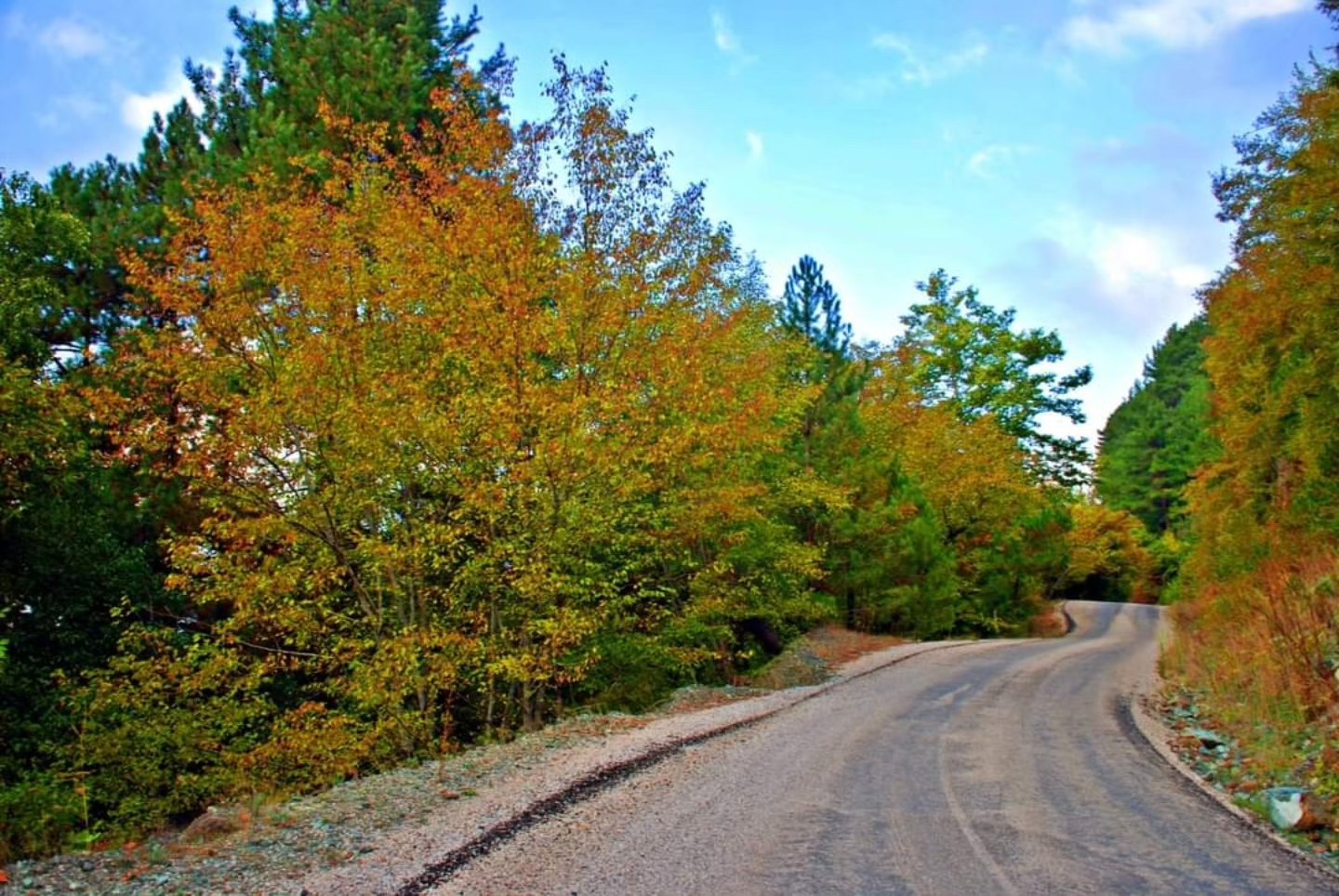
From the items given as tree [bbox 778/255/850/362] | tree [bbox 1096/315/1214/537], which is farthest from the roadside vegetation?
tree [bbox 1096/315/1214/537]

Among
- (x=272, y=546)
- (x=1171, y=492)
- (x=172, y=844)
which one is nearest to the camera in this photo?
(x=172, y=844)

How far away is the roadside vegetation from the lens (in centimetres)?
1035

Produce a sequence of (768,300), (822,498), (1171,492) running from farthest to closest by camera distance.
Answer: (1171,492), (768,300), (822,498)

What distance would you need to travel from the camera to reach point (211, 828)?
6.68 meters

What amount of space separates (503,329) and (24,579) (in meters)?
7.97

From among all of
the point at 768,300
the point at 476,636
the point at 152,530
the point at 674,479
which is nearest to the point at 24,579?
the point at 152,530

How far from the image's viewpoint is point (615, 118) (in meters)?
12.3

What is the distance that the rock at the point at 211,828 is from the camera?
21.5 feet

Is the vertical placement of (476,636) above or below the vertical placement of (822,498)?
below

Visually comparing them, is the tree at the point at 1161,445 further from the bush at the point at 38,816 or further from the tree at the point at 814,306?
the bush at the point at 38,816

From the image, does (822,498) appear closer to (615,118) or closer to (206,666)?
(615,118)

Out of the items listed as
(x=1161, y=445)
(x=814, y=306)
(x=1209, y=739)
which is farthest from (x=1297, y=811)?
(x=1161, y=445)

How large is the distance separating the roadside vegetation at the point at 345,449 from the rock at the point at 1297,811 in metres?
7.05

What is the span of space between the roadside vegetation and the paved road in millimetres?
3467
